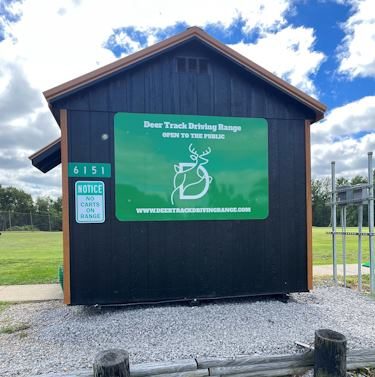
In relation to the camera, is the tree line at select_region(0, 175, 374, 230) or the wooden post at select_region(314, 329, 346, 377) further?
the tree line at select_region(0, 175, 374, 230)

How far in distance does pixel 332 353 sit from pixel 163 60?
495 cm

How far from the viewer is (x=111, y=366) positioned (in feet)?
9.36

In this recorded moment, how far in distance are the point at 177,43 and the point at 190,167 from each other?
2113 mm

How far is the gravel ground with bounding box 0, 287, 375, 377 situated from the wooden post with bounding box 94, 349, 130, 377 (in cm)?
77

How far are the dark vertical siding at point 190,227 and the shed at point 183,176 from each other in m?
0.02

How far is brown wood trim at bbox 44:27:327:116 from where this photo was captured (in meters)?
5.17

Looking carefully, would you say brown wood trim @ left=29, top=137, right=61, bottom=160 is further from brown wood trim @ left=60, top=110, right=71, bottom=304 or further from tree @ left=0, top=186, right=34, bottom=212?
tree @ left=0, top=186, right=34, bottom=212

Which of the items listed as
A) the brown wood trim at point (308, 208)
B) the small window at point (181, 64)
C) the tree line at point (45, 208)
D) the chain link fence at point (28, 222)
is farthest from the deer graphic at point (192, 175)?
the chain link fence at point (28, 222)

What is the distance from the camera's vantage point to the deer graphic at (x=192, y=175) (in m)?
5.62

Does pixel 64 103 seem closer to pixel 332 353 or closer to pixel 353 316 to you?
pixel 332 353

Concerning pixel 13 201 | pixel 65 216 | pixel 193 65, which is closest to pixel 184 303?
pixel 65 216

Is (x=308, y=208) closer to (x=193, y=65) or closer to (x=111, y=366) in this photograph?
(x=193, y=65)

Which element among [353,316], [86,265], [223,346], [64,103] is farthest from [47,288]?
[353,316]

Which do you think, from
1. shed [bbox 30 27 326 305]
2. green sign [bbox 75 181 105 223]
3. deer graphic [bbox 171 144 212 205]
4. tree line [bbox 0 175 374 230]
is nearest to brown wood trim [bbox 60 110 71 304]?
shed [bbox 30 27 326 305]
